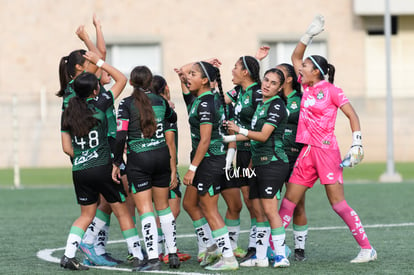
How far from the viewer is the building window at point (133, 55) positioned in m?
28.1

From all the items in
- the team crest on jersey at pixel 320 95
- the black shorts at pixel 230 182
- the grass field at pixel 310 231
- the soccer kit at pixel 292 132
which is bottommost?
the grass field at pixel 310 231

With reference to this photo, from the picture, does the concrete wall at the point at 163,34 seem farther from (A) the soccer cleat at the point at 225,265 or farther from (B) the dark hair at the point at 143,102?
(A) the soccer cleat at the point at 225,265

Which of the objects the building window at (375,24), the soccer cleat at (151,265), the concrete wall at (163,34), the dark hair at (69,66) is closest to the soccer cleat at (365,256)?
the soccer cleat at (151,265)

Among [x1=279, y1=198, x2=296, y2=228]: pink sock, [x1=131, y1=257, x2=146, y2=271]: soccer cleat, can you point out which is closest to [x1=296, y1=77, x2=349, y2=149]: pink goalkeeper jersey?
[x1=279, y1=198, x2=296, y2=228]: pink sock

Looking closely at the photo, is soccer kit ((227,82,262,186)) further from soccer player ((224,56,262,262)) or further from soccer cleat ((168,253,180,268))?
soccer cleat ((168,253,180,268))

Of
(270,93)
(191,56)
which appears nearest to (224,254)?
(270,93)

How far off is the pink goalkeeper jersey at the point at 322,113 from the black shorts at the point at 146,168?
1.44 metres

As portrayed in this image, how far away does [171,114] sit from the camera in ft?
30.0

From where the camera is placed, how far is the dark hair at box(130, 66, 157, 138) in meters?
8.79

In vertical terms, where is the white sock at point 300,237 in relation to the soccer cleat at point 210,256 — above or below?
above

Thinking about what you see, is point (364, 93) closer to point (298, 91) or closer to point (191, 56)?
point (191, 56)

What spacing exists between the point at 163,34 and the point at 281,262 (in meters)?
19.7

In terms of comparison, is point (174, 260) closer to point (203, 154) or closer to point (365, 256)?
point (203, 154)

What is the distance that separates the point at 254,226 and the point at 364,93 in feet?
57.2
